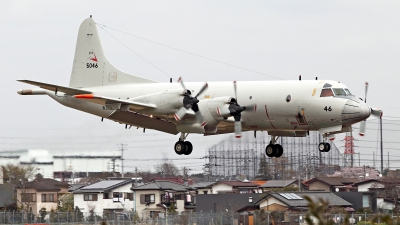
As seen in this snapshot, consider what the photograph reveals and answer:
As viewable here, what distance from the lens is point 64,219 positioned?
43406mm

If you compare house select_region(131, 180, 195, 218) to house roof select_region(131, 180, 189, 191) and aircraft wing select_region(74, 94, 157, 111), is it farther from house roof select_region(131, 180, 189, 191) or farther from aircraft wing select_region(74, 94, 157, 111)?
aircraft wing select_region(74, 94, 157, 111)

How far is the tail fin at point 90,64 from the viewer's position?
1532 inches

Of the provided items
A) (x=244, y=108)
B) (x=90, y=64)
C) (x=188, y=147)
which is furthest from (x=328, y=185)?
(x=244, y=108)

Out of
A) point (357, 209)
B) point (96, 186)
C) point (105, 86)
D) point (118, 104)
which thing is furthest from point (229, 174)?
point (118, 104)

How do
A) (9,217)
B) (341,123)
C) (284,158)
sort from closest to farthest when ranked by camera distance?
(341,123), (9,217), (284,158)

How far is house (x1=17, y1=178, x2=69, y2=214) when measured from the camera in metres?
54.8

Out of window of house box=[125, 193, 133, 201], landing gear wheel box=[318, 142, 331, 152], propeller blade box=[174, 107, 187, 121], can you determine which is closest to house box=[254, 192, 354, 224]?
landing gear wheel box=[318, 142, 331, 152]

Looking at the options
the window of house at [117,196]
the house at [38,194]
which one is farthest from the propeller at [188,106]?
the window of house at [117,196]

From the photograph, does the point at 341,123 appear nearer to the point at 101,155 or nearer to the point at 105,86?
the point at 105,86

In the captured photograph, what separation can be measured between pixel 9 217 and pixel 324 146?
69.4 ft

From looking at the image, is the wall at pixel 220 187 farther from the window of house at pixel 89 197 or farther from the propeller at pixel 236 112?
the propeller at pixel 236 112

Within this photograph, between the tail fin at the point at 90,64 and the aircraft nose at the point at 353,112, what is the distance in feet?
44.2

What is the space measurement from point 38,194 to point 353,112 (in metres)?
34.8

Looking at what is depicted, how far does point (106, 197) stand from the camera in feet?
197
